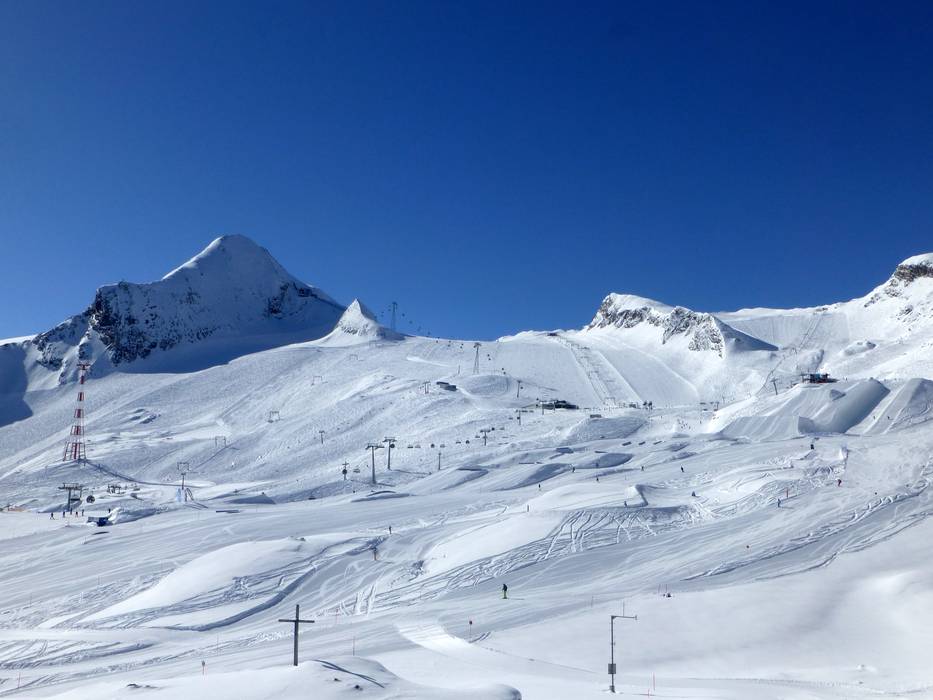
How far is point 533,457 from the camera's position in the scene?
59750 millimetres

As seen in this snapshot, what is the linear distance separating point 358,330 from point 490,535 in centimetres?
10249

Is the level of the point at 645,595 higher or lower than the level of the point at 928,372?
lower

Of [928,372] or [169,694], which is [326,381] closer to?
[928,372]

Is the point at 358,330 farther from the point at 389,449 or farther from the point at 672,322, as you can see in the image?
the point at 389,449

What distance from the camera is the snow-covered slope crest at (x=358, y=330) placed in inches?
5128

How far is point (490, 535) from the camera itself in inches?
1387

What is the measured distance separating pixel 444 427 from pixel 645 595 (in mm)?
45440

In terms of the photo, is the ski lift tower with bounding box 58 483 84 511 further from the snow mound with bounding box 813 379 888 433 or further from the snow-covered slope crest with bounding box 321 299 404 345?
the snow-covered slope crest with bounding box 321 299 404 345

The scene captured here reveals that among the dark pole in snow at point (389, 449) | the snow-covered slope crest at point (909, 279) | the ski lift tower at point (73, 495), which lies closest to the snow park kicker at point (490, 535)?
the dark pole in snow at point (389, 449)

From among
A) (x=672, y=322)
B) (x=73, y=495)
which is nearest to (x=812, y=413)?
(x=672, y=322)

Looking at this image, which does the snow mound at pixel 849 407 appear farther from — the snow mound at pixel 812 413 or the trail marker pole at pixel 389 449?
the trail marker pole at pixel 389 449

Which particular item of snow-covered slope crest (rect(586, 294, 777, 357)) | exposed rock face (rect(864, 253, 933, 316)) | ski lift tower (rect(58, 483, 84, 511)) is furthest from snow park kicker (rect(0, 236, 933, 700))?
exposed rock face (rect(864, 253, 933, 316))

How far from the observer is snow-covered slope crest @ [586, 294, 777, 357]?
10925 cm

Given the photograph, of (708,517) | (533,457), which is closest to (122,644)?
(708,517)
